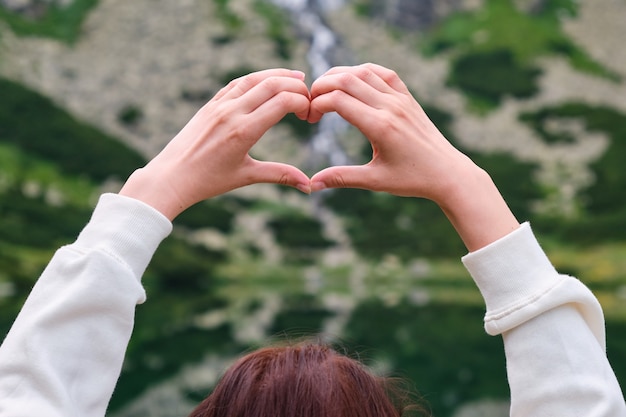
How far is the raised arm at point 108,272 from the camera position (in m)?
1.23

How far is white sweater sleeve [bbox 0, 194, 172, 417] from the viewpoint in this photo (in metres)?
1.22

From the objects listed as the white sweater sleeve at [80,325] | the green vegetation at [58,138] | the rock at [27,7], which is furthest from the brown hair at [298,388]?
the rock at [27,7]

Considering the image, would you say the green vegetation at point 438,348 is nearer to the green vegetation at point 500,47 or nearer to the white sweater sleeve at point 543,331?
the white sweater sleeve at point 543,331

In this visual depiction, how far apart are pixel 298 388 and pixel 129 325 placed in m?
0.28

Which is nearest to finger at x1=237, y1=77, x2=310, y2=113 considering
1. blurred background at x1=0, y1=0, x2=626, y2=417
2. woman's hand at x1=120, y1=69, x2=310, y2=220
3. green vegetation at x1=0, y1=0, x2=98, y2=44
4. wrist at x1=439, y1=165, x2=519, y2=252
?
woman's hand at x1=120, y1=69, x2=310, y2=220

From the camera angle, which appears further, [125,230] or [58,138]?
[58,138]

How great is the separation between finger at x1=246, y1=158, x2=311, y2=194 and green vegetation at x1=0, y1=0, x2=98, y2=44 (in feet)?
125

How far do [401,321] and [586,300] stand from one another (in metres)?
19.1

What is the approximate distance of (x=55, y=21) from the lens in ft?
125

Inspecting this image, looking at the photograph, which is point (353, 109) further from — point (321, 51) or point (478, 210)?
point (321, 51)

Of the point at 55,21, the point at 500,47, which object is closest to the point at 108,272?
the point at 55,21

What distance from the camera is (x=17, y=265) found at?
24531 millimetres

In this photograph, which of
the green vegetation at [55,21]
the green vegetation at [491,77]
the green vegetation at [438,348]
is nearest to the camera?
the green vegetation at [438,348]

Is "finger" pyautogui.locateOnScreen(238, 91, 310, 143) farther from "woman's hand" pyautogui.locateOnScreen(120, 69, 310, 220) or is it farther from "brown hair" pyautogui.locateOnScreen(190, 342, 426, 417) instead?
"brown hair" pyautogui.locateOnScreen(190, 342, 426, 417)
